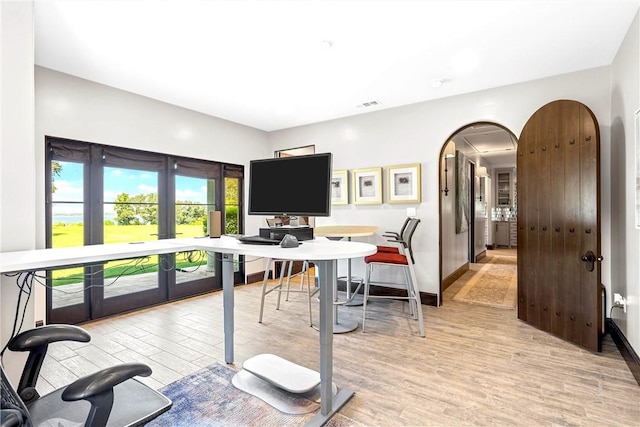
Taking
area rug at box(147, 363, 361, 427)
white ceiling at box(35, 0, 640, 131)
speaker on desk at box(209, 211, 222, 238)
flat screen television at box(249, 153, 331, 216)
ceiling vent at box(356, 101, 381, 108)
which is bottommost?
area rug at box(147, 363, 361, 427)

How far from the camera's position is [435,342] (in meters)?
2.85

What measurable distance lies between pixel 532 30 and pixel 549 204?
62.4 inches

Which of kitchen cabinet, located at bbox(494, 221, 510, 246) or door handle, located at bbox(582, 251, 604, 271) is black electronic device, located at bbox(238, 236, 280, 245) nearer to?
door handle, located at bbox(582, 251, 604, 271)

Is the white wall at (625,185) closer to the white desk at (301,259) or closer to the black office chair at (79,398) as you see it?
the white desk at (301,259)

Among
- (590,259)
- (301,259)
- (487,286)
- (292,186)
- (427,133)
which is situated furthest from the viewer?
(487,286)

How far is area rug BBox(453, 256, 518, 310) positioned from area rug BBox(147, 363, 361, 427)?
10.1 feet

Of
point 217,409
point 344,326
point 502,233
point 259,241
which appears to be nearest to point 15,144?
point 259,241

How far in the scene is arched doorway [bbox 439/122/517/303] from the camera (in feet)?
15.8

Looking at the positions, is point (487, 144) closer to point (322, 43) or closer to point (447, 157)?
point (447, 157)

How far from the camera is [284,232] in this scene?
→ 80.9 inches

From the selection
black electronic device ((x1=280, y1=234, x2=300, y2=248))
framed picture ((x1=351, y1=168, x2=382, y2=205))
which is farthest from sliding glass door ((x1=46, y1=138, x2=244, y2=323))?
framed picture ((x1=351, y1=168, x2=382, y2=205))

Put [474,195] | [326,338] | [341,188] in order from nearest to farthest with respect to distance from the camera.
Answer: [326,338] < [341,188] < [474,195]

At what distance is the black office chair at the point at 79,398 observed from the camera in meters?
0.79

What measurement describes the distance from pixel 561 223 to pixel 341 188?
274cm
